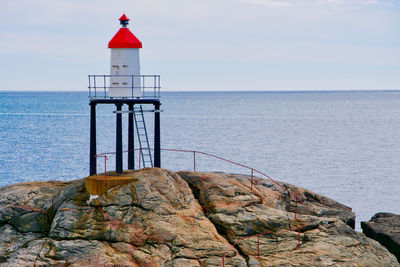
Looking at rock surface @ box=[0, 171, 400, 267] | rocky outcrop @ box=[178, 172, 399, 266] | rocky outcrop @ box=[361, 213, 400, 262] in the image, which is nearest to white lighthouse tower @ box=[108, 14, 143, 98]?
rock surface @ box=[0, 171, 400, 267]

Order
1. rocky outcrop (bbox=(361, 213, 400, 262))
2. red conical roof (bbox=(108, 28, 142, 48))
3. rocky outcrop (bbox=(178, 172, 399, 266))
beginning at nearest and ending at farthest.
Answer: rocky outcrop (bbox=(178, 172, 399, 266)) → red conical roof (bbox=(108, 28, 142, 48)) → rocky outcrop (bbox=(361, 213, 400, 262))

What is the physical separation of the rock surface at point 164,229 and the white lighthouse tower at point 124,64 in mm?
3495

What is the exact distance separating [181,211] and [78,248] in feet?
13.1

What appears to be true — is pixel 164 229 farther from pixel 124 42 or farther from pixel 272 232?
pixel 124 42

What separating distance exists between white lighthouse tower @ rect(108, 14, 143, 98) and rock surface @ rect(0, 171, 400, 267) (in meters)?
3.49

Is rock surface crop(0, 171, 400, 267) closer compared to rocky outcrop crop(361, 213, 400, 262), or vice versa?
rock surface crop(0, 171, 400, 267)

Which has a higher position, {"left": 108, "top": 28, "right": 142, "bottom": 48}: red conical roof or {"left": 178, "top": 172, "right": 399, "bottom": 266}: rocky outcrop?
{"left": 108, "top": 28, "right": 142, "bottom": 48}: red conical roof

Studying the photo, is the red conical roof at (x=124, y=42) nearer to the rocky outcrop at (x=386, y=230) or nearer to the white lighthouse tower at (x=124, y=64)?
the white lighthouse tower at (x=124, y=64)

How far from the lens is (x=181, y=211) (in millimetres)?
19938

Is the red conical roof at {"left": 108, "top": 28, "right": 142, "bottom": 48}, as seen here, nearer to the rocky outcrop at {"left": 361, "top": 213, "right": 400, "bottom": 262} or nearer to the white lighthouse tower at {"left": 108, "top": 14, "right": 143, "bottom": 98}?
the white lighthouse tower at {"left": 108, "top": 14, "right": 143, "bottom": 98}

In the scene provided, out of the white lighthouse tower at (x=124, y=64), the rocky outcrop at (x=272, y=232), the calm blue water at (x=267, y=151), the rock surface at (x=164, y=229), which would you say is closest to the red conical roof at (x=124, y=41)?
the white lighthouse tower at (x=124, y=64)

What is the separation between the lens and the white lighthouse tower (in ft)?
71.6

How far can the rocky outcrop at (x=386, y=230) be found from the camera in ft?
75.3

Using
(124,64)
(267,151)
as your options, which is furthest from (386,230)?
(267,151)
